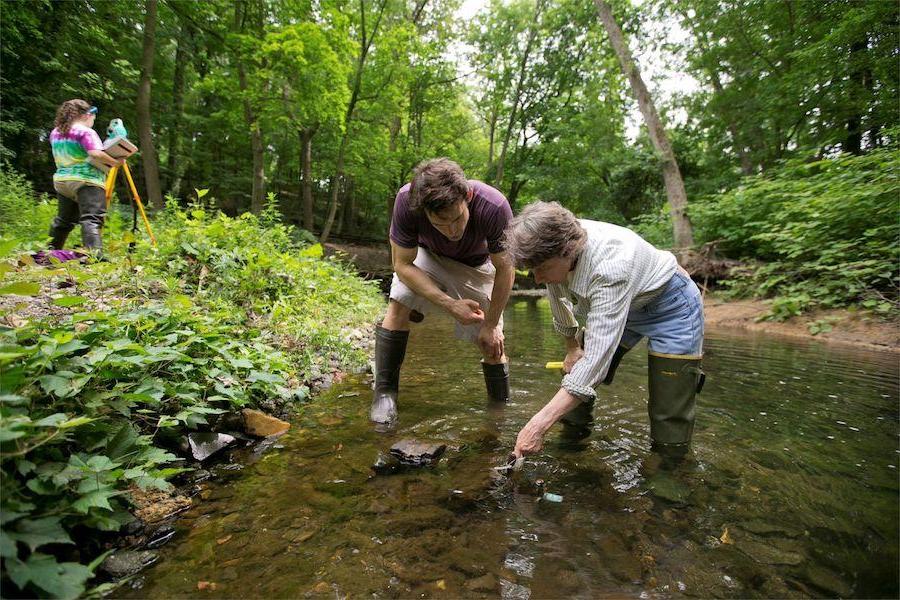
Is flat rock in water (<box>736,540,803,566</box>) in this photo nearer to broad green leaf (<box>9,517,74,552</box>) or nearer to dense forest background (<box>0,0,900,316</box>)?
broad green leaf (<box>9,517,74,552</box>)

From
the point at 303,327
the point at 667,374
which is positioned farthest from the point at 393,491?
the point at 303,327

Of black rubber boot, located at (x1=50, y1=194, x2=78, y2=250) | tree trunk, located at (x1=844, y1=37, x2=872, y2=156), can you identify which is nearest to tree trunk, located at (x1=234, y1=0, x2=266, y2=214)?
black rubber boot, located at (x1=50, y1=194, x2=78, y2=250)

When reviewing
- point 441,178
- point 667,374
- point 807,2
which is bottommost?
point 667,374

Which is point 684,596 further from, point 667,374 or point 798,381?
point 798,381

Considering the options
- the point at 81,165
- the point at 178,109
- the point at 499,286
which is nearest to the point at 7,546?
the point at 499,286

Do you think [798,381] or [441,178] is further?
[798,381]

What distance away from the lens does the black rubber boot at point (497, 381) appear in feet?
10.0

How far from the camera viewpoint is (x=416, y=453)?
6.94 feet

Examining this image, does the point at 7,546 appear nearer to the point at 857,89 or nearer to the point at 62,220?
the point at 62,220

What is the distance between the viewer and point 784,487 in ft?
6.17

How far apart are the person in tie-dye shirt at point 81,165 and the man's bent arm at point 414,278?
3.42m

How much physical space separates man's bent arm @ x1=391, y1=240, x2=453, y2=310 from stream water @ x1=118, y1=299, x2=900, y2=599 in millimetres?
809

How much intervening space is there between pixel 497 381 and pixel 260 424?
5.22 feet

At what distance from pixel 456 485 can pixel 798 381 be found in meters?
3.49
